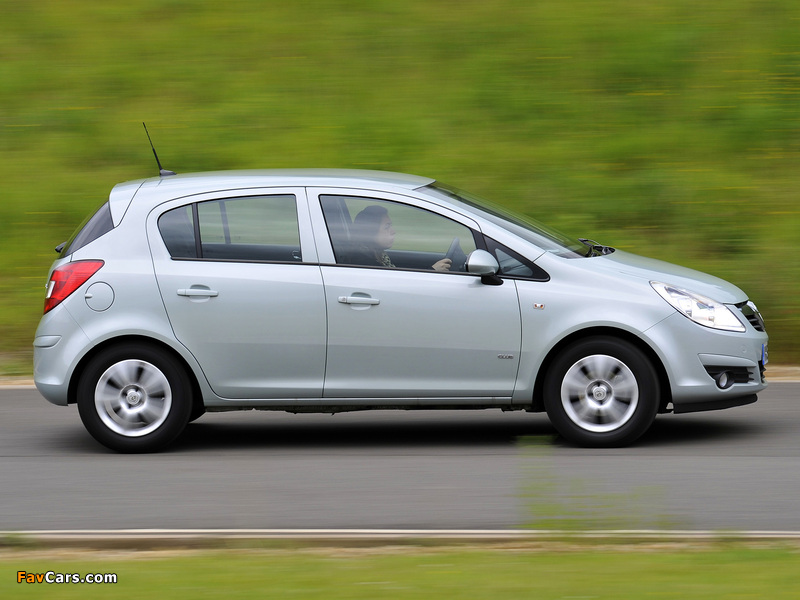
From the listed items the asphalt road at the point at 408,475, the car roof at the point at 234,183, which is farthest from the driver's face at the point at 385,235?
the asphalt road at the point at 408,475

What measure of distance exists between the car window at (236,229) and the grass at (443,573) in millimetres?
2591

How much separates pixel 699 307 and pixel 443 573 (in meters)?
3.20

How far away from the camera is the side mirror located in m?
6.90

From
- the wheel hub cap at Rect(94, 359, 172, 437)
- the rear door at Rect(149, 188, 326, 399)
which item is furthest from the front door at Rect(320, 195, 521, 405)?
the wheel hub cap at Rect(94, 359, 172, 437)

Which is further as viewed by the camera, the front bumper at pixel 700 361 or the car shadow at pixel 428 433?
the car shadow at pixel 428 433

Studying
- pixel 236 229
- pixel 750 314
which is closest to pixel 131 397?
pixel 236 229

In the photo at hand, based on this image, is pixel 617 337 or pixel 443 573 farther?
pixel 617 337

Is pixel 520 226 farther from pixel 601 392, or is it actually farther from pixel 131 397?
pixel 131 397

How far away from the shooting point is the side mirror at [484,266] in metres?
6.90

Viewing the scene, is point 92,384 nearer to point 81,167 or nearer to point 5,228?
point 5,228

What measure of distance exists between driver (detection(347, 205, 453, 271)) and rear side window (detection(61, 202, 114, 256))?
1.57m

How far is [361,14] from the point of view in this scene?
16.5 meters

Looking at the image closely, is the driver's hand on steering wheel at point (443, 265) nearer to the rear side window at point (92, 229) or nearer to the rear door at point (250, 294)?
the rear door at point (250, 294)

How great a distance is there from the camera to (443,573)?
14.6ft
